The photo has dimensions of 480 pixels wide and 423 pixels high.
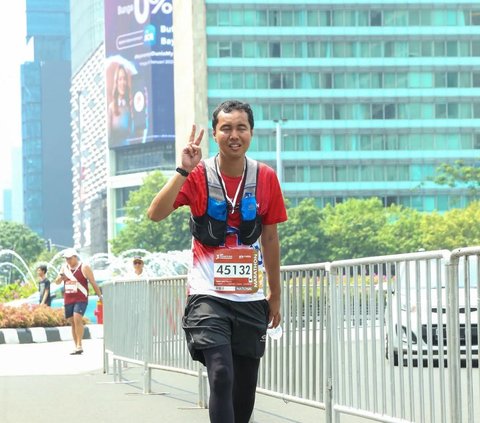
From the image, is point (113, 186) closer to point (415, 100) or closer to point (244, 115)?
point (415, 100)

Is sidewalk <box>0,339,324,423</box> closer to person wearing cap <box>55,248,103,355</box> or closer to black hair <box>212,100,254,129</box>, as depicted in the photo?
person wearing cap <box>55,248,103,355</box>

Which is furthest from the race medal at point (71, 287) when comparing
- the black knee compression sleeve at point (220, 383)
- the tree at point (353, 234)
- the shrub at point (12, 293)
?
the tree at point (353, 234)

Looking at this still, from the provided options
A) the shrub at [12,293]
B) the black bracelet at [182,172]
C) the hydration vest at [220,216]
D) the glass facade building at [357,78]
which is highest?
the glass facade building at [357,78]

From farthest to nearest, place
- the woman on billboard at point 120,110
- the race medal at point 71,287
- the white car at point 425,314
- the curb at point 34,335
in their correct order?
the woman on billboard at point 120,110
the curb at point 34,335
the race medal at point 71,287
the white car at point 425,314

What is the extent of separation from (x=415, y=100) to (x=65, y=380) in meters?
112

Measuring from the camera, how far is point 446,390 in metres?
6.47

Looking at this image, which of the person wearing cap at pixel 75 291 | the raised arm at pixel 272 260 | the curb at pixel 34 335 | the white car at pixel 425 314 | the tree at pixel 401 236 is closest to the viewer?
the white car at pixel 425 314

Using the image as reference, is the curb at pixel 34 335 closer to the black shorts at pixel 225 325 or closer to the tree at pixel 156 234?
the black shorts at pixel 225 325

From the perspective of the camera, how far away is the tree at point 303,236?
9994 centimetres

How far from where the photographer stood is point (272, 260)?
6.84 m

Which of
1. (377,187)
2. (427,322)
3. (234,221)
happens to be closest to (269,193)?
(234,221)

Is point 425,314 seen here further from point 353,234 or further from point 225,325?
point 353,234

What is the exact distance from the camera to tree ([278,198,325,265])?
328 feet

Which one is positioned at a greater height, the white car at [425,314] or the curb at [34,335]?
the white car at [425,314]
